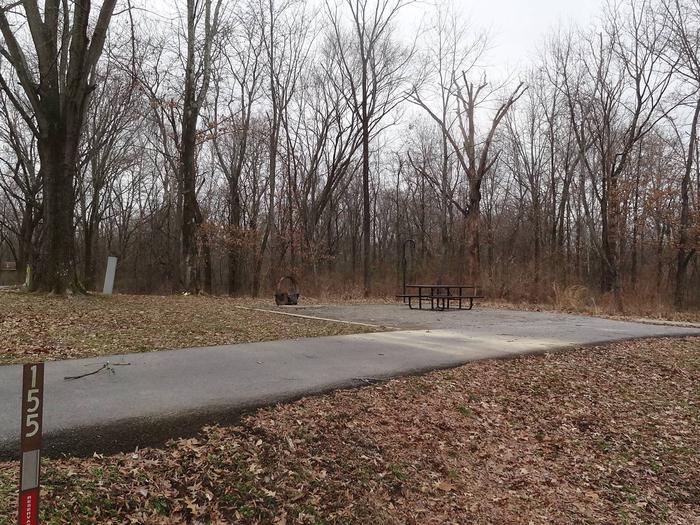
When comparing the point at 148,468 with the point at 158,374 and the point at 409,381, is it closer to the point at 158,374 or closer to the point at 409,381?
the point at 158,374

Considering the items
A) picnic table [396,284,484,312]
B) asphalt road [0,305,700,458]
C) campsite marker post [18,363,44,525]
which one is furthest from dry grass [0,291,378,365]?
picnic table [396,284,484,312]

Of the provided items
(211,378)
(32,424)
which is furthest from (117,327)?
(32,424)

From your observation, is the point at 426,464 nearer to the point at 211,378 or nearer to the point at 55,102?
the point at 211,378

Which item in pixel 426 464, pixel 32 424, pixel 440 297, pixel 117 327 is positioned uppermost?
pixel 440 297

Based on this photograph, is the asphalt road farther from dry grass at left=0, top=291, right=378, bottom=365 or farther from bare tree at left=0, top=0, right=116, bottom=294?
bare tree at left=0, top=0, right=116, bottom=294

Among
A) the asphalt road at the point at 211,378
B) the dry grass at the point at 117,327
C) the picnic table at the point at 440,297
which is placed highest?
the picnic table at the point at 440,297

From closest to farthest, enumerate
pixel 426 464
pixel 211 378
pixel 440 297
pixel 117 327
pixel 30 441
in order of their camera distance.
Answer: pixel 30 441 → pixel 426 464 → pixel 211 378 → pixel 117 327 → pixel 440 297

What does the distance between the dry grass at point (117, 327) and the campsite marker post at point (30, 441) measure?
13.0ft

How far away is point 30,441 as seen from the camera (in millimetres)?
1818

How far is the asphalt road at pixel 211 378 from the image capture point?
3.60m

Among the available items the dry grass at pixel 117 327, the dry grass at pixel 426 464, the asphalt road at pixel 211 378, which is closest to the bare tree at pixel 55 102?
the dry grass at pixel 117 327

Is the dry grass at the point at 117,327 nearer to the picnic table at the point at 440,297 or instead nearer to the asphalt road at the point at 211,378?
the asphalt road at the point at 211,378

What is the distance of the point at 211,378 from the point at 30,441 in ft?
10.5

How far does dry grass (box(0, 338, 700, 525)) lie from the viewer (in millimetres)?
3100
